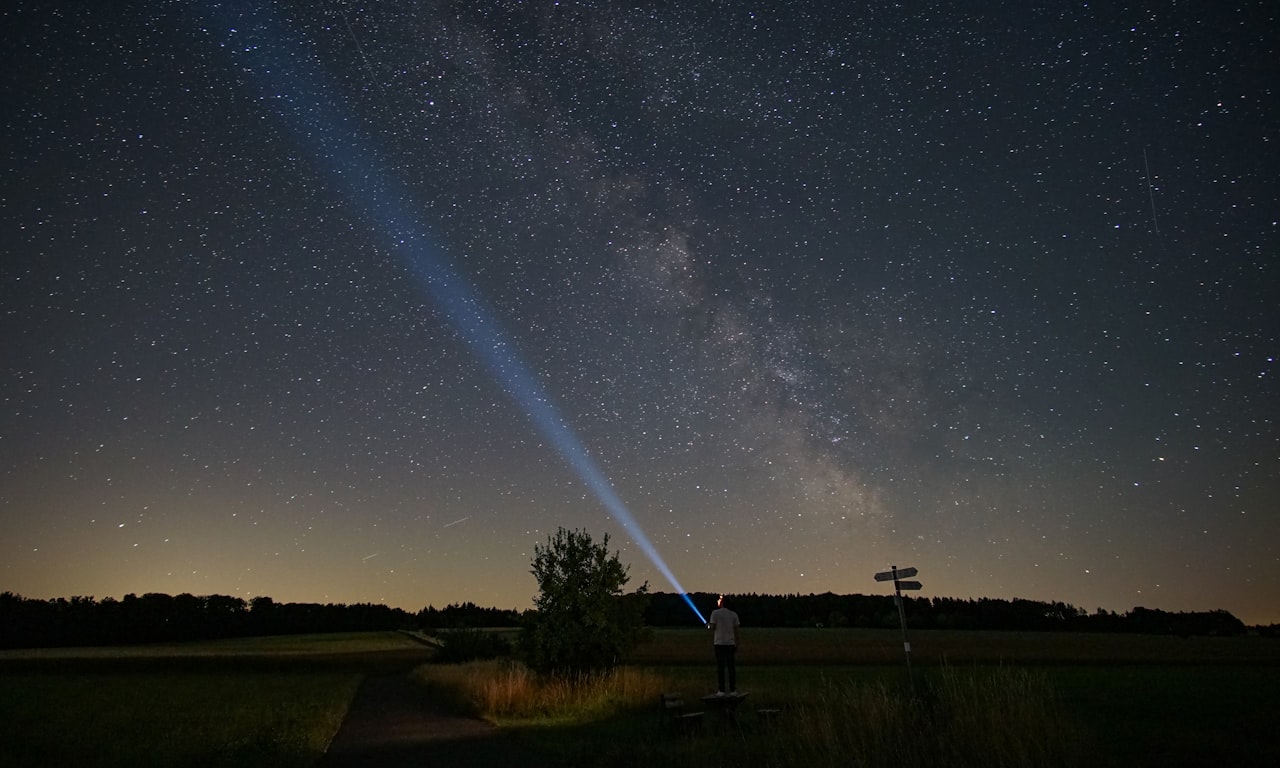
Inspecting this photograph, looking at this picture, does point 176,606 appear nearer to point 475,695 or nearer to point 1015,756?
point 475,695

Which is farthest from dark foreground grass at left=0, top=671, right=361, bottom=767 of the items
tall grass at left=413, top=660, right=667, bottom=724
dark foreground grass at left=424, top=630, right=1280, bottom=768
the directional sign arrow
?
the directional sign arrow

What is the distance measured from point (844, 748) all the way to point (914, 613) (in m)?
97.6

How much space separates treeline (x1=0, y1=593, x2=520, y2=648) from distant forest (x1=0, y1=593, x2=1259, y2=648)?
134mm

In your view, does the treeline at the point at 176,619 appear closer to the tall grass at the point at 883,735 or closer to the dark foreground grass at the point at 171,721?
the dark foreground grass at the point at 171,721

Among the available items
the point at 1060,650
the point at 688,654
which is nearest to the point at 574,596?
the point at 688,654

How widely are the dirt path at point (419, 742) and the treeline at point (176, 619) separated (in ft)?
211

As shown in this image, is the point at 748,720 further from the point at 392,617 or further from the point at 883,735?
the point at 392,617

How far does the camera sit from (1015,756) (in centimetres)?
877

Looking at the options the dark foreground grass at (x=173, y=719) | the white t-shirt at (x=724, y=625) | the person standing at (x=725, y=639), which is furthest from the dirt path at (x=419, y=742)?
the white t-shirt at (x=724, y=625)

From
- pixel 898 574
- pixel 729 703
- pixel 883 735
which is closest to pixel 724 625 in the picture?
pixel 729 703

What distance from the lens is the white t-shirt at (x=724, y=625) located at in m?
15.7

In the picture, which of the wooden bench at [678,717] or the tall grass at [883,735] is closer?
the tall grass at [883,735]

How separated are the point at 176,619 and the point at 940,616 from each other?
342 ft

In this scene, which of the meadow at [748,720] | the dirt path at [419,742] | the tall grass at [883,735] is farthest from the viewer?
the dirt path at [419,742]
